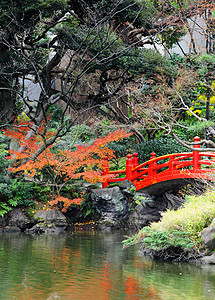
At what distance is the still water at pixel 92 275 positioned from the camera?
20.8 ft

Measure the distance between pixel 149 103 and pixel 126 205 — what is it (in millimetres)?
4301

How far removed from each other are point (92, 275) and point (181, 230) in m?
2.63

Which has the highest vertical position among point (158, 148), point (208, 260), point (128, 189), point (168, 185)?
point (158, 148)

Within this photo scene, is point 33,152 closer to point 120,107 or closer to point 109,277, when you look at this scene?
point 120,107

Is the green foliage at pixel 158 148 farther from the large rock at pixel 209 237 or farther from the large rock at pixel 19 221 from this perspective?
the large rock at pixel 209 237

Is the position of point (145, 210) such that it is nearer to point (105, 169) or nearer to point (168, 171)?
point (105, 169)

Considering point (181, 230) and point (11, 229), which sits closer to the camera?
point (181, 230)

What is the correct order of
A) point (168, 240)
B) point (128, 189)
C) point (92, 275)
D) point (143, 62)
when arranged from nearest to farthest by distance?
point (92, 275) → point (168, 240) → point (143, 62) → point (128, 189)

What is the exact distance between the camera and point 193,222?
9.28 metres

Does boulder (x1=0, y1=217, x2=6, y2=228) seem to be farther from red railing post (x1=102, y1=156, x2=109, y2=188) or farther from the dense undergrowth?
the dense undergrowth

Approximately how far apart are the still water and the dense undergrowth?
0.45 metres

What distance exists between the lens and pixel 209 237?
880 centimetres

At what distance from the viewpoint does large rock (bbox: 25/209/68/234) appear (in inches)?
565

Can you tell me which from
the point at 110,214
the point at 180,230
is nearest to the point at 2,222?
the point at 110,214
